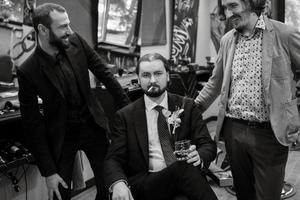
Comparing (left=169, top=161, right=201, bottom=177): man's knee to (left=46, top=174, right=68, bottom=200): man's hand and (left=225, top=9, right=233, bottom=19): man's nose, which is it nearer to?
(left=46, top=174, right=68, bottom=200): man's hand

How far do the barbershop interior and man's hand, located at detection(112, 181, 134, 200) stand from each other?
0.48m

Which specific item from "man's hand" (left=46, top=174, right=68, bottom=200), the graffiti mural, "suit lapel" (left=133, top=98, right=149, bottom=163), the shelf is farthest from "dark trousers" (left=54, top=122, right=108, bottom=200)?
the graffiti mural

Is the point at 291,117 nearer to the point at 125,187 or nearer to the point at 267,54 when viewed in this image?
the point at 267,54

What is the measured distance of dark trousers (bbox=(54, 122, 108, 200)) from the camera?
213 cm

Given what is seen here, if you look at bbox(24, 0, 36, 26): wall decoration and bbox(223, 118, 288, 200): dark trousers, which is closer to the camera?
bbox(223, 118, 288, 200): dark trousers

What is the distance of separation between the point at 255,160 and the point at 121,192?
2.77ft

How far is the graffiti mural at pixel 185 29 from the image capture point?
18.1 ft

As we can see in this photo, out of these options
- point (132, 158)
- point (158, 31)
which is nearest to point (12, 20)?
point (132, 158)

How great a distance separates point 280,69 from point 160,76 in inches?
26.4

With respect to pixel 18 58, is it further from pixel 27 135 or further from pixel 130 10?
pixel 130 10

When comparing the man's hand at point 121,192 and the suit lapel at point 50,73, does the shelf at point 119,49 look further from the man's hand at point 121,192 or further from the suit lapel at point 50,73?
the man's hand at point 121,192

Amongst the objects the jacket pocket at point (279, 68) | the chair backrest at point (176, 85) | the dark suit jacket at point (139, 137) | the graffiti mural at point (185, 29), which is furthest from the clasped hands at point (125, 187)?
the graffiti mural at point (185, 29)

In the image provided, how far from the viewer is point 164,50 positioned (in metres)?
5.39

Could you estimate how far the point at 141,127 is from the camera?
2.03 meters
